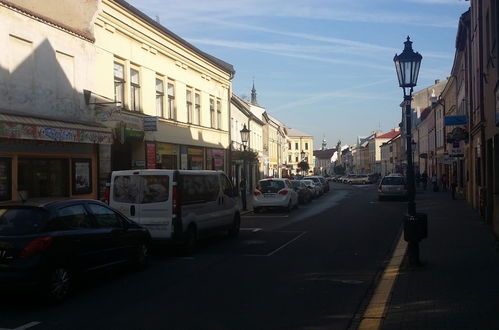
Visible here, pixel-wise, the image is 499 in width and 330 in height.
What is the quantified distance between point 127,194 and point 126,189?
0.38ft

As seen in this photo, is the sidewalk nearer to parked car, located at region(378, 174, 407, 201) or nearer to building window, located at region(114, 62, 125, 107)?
building window, located at region(114, 62, 125, 107)

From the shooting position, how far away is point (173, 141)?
2609 centimetres

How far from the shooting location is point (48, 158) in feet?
55.6

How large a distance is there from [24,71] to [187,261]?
27.7ft

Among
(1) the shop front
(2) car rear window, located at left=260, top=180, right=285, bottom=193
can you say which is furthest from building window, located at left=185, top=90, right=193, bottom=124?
(1) the shop front

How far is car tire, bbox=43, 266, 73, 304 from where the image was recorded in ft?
24.2

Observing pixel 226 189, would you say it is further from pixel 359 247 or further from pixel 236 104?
pixel 236 104

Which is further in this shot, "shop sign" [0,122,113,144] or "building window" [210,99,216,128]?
"building window" [210,99,216,128]

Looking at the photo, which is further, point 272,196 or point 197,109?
point 197,109

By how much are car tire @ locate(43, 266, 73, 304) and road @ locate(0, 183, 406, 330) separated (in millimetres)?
143

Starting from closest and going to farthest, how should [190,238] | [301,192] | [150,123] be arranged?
[190,238]
[150,123]
[301,192]

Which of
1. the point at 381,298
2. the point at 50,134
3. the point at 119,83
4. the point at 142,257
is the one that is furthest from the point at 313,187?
the point at 381,298

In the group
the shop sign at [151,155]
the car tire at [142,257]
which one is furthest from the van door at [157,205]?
the shop sign at [151,155]

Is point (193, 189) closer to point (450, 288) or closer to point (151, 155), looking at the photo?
point (450, 288)
